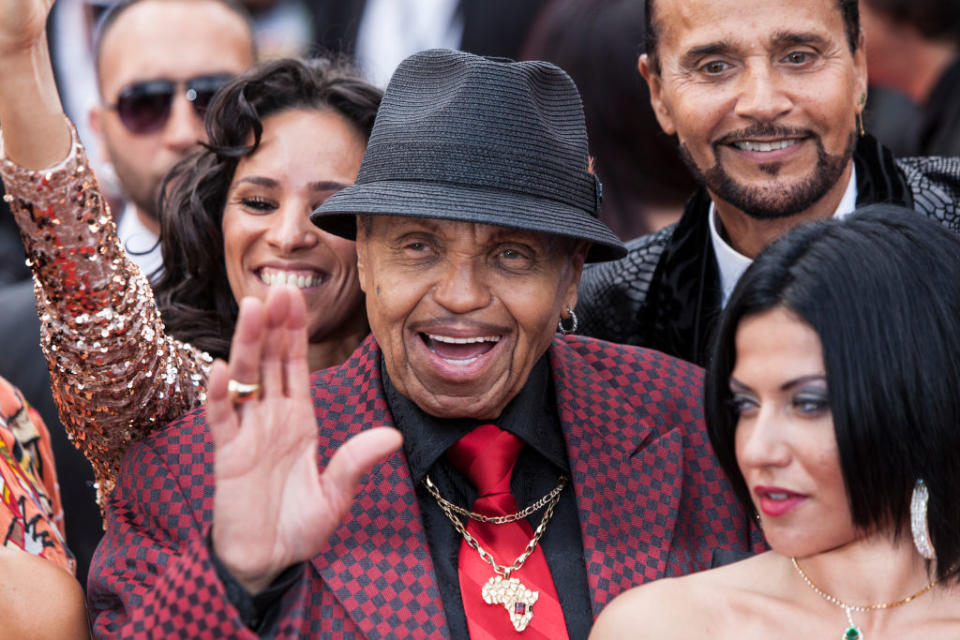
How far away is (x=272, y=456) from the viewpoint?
2.60 m

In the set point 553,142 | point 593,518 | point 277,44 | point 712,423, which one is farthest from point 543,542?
point 277,44

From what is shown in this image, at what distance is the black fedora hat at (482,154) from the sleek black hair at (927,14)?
2.71 m

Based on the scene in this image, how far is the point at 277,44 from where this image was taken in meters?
6.44

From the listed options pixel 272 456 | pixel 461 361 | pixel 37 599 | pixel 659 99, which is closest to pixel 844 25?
pixel 659 99

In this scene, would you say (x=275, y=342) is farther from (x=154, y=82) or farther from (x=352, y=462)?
(x=154, y=82)

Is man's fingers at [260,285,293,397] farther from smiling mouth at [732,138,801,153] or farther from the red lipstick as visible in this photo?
smiling mouth at [732,138,801,153]

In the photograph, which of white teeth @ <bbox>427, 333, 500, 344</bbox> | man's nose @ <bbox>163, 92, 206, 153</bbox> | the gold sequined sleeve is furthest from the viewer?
man's nose @ <bbox>163, 92, 206, 153</bbox>

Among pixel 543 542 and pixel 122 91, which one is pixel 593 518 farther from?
→ pixel 122 91

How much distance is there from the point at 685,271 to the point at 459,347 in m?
1.32

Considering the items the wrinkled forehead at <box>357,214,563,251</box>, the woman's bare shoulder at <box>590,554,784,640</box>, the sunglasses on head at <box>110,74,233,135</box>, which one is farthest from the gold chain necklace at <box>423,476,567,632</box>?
the sunglasses on head at <box>110,74,233,135</box>

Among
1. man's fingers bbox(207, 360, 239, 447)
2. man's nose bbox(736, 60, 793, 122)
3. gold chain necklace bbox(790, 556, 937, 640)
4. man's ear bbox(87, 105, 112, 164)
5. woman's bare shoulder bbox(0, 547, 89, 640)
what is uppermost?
man's nose bbox(736, 60, 793, 122)

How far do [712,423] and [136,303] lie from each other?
1.35 m

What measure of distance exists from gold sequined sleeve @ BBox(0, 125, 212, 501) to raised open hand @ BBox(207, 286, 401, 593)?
658 millimetres

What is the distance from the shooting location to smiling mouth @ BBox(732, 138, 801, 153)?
389cm
